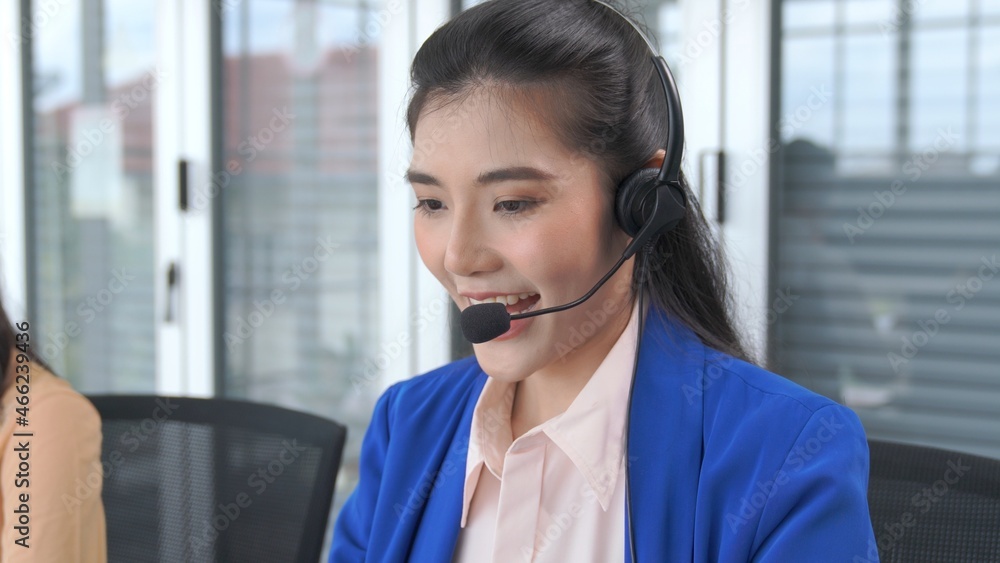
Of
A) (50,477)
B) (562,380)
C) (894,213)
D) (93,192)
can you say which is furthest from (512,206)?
(93,192)

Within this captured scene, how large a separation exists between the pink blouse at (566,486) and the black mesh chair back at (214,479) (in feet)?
0.84

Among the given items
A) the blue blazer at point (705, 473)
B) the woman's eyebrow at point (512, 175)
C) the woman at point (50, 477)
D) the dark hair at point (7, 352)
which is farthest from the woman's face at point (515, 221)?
the dark hair at point (7, 352)

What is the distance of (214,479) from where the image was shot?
1307 millimetres

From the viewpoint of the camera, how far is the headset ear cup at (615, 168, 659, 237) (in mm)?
965

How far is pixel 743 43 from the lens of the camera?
199 centimetres

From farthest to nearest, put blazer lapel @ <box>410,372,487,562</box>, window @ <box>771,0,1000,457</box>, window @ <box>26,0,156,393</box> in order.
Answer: window @ <box>26,0,156,393</box>
window @ <box>771,0,1000,457</box>
blazer lapel @ <box>410,372,487,562</box>

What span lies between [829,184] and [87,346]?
2.58m

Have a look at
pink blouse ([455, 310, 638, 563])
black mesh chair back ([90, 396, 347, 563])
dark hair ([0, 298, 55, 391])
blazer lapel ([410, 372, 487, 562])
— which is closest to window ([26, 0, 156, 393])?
dark hair ([0, 298, 55, 391])

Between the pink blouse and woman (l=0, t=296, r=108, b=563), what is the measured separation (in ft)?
2.18

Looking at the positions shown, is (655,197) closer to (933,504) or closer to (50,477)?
(933,504)

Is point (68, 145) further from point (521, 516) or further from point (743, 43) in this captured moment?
point (521, 516)

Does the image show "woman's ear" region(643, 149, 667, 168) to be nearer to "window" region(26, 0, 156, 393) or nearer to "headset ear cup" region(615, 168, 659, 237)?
"headset ear cup" region(615, 168, 659, 237)

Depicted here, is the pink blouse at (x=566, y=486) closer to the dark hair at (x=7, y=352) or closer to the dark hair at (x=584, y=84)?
the dark hair at (x=584, y=84)

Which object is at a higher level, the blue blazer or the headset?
the headset
